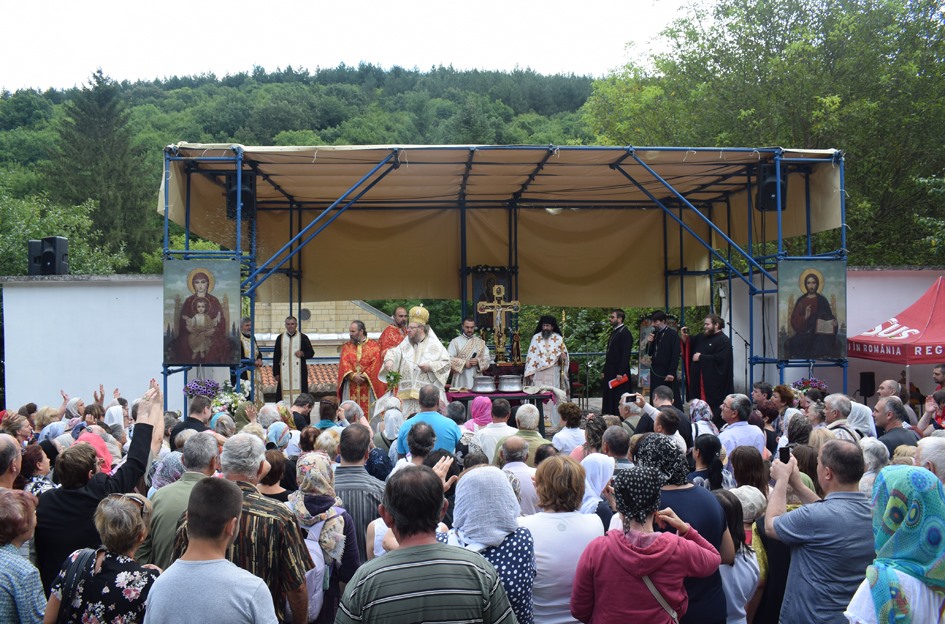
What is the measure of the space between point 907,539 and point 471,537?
5.04 feet

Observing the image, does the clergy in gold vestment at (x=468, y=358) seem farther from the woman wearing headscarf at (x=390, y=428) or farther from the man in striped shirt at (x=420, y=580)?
the man in striped shirt at (x=420, y=580)

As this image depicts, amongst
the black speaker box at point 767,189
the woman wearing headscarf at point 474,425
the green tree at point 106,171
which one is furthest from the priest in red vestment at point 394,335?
the green tree at point 106,171

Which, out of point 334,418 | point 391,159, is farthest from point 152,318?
point 334,418

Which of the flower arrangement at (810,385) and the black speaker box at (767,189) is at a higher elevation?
the black speaker box at (767,189)

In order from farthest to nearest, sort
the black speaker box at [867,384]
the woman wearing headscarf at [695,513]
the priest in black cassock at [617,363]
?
the black speaker box at [867,384] < the priest in black cassock at [617,363] < the woman wearing headscarf at [695,513]

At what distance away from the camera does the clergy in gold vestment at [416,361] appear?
39.8ft

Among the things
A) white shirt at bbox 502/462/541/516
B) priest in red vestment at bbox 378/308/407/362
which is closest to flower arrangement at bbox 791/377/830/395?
priest in red vestment at bbox 378/308/407/362

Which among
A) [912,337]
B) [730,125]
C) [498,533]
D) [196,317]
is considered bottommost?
[498,533]

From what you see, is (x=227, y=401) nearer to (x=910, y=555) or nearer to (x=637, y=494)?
(x=637, y=494)

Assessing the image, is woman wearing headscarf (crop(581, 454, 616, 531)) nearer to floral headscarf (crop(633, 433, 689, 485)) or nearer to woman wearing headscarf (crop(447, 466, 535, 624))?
floral headscarf (crop(633, 433, 689, 485))

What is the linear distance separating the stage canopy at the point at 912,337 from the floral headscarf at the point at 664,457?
9.67 meters

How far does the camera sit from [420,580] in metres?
2.73

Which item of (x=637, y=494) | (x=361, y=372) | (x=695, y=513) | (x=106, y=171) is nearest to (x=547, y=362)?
(x=361, y=372)

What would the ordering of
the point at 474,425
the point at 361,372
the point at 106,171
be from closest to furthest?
the point at 474,425, the point at 361,372, the point at 106,171
